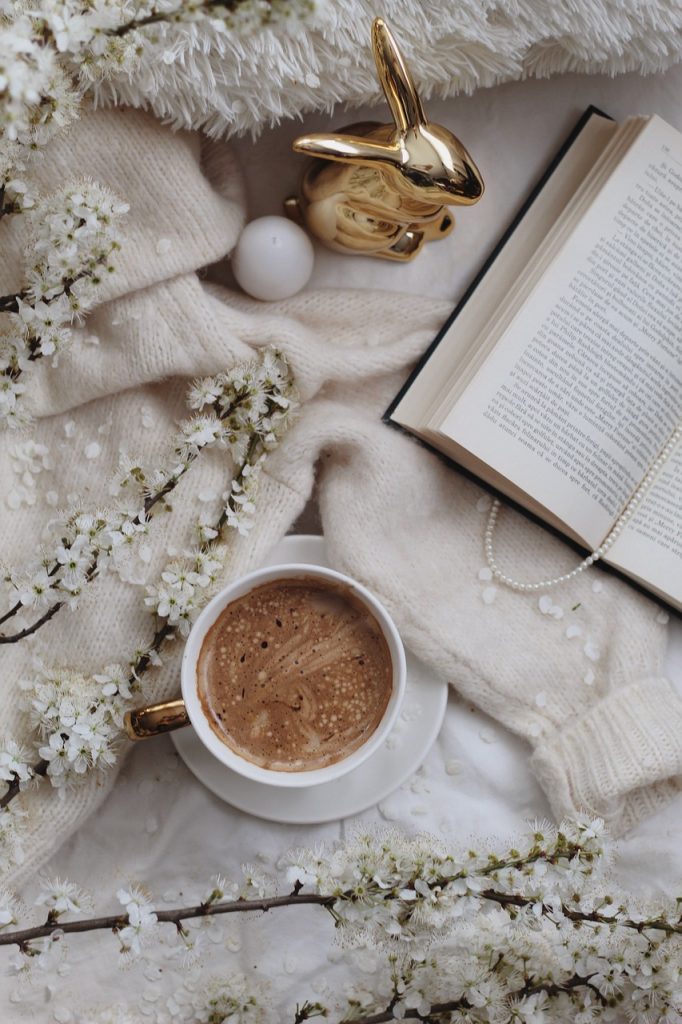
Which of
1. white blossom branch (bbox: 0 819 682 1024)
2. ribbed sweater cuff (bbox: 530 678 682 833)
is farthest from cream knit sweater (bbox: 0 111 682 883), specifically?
→ white blossom branch (bbox: 0 819 682 1024)

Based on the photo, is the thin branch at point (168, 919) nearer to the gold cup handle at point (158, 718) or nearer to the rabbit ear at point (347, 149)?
the gold cup handle at point (158, 718)

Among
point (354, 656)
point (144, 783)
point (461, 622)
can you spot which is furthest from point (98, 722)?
point (461, 622)

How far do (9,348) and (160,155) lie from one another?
21cm

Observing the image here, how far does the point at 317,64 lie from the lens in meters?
0.77

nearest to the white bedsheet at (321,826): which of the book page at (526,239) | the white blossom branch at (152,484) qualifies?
the book page at (526,239)

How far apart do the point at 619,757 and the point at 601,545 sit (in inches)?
7.9

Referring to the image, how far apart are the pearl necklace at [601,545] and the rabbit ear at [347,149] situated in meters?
0.36

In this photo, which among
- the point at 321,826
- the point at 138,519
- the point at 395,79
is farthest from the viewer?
the point at 321,826

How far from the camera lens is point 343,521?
35.3 inches

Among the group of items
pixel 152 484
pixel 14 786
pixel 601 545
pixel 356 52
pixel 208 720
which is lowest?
pixel 14 786

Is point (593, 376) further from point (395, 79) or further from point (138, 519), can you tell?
point (138, 519)

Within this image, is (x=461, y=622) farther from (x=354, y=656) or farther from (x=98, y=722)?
(x=98, y=722)

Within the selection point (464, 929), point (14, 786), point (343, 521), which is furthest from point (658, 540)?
point (14, 786)

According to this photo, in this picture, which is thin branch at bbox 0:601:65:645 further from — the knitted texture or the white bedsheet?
the knitted texture
